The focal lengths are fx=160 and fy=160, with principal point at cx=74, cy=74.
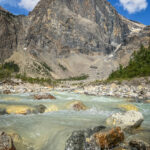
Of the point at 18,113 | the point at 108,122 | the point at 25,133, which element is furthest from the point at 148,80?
the point at 25,133

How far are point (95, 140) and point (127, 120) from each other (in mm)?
3852

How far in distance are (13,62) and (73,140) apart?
176025 mm

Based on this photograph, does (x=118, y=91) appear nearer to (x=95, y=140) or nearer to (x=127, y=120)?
(x=127, y=120)

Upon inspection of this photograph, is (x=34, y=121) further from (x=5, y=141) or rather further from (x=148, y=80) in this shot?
(x=148, y=80)

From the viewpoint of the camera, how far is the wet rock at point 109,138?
8.05 metres

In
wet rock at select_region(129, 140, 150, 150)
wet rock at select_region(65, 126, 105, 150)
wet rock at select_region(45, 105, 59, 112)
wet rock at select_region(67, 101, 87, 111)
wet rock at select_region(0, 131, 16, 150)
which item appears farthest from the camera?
wet rock at select_region(67, 101, 87, 111)

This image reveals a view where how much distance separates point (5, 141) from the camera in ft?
23.2

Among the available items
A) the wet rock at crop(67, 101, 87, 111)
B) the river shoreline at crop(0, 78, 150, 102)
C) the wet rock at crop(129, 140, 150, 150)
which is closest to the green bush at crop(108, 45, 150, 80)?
the river shoreline at crop(0, 78, 150, 102)

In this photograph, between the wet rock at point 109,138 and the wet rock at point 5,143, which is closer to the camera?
the wet rock at point 5,143

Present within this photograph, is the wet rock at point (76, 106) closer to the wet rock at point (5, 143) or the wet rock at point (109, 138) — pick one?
the wet rock at point (109, 138)

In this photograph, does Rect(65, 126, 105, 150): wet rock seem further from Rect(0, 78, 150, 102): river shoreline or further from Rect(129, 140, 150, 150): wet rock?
Rect(0, 78, 150, 102): river shoreline

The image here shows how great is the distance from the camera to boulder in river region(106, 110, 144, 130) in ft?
35.0

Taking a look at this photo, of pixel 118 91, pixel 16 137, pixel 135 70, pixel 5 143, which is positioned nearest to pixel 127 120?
pixel 16 137

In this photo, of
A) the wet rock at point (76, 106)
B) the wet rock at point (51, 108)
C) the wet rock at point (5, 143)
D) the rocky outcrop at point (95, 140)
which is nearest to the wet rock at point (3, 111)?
the wet rock at point (51, 108)
